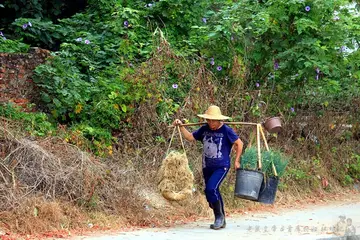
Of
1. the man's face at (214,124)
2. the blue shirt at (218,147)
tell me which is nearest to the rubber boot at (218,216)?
the blue shirt at (218,147)

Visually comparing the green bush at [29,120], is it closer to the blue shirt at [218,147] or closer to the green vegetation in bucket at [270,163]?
the blue shirt at [218,147]

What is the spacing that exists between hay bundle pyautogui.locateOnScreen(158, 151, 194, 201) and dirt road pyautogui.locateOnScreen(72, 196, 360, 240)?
1.60 feet

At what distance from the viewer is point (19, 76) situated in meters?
11.6

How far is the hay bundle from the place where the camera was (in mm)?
10180

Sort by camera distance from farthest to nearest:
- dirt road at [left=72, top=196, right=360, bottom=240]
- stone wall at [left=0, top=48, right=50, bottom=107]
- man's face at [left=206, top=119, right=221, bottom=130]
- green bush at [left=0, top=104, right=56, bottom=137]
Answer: stone wall at [left=0, top=48, right=50, bottom=107] < green bush at [left=0, top=104, right=56, bottom=137] < man's face at [left=206, top=119, right=221, bottom=130] < dirt road at [left=72, top=196, right=360, bottom=240]

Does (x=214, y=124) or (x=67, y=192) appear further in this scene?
(x=214, y=124)

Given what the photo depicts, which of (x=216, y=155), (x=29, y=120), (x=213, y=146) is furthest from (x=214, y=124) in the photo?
(x=29, y=120)

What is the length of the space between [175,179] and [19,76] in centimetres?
326

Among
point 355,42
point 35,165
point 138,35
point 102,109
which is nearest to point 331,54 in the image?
point 355,42

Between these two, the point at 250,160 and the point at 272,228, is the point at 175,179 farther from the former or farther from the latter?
the point at 272,228

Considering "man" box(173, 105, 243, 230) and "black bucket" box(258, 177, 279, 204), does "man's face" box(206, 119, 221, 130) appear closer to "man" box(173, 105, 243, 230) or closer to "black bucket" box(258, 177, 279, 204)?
"man" box(173, 105, 243, 230)

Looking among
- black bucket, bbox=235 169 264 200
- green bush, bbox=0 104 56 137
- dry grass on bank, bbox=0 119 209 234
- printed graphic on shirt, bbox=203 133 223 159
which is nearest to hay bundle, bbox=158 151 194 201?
printed graphic on shirt, bbox=203 133 223 159

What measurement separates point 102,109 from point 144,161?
1.15 metres

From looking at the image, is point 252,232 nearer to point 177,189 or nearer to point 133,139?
point 177,189
